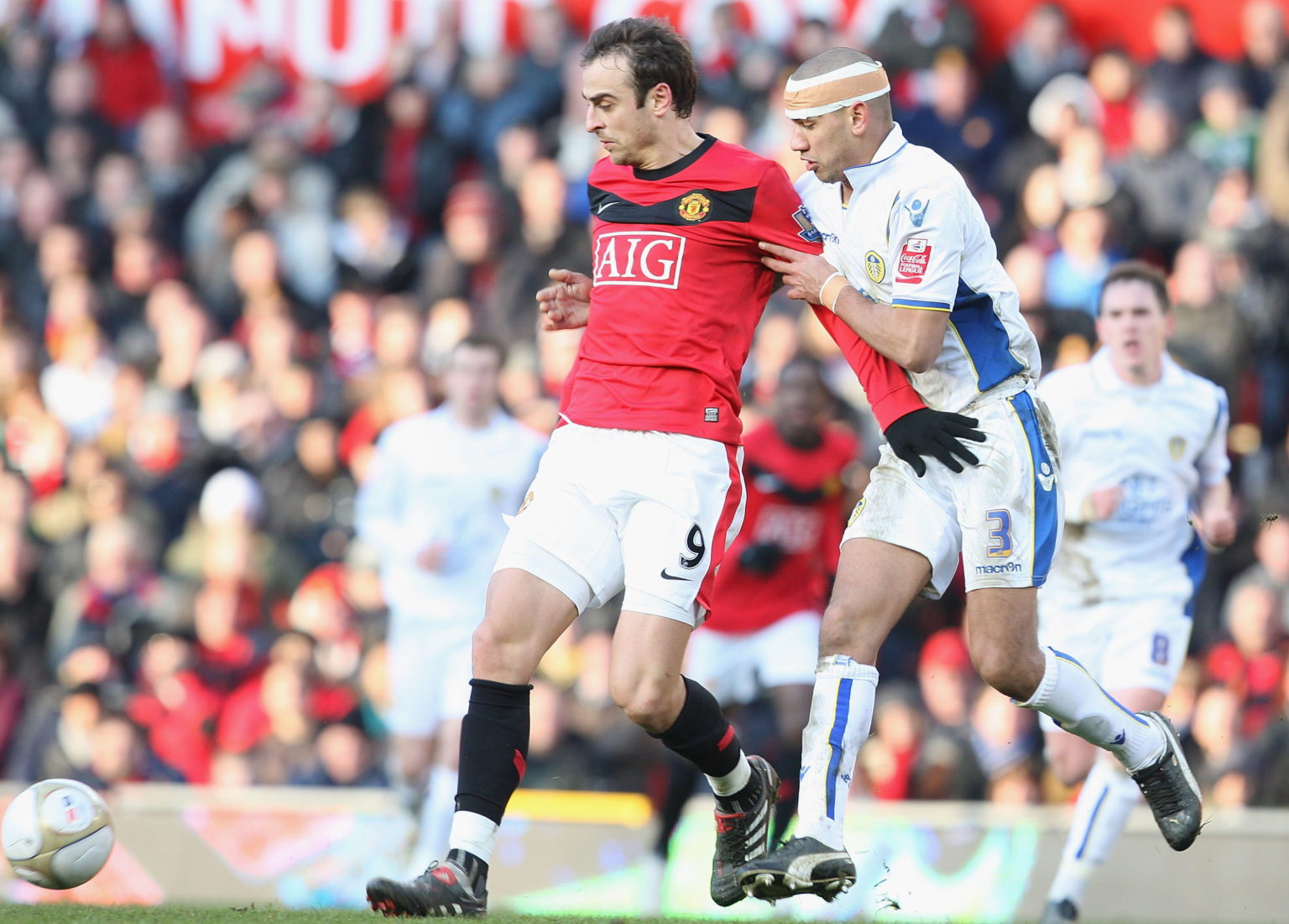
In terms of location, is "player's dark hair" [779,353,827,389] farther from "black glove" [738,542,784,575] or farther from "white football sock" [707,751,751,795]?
"white football sock" [707,751,751,795]

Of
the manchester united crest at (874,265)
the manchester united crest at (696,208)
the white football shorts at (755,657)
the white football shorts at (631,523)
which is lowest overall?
the white football shorts at (755,657)

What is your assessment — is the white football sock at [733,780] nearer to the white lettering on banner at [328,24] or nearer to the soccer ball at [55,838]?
the soccer ball at [55,838]

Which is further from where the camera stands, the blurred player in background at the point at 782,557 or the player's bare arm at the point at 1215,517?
the blurred player in background at the point at 782,557

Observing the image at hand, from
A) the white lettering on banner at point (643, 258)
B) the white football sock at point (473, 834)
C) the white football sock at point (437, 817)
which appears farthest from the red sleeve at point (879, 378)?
the white football sock at point (437, 817)

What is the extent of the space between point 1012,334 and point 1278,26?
658 centimetres

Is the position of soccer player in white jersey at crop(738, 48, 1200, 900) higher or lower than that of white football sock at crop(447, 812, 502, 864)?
higher

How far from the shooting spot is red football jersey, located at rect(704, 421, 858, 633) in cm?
869

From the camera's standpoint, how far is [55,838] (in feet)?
18.3

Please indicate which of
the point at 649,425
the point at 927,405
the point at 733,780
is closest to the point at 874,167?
the point at 927,405

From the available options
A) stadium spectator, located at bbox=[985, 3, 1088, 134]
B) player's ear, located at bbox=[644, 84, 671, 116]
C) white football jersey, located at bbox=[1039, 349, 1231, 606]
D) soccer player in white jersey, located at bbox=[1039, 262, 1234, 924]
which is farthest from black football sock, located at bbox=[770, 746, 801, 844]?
stadium spectator, located at bbox=[985, 3, 1088, 134]

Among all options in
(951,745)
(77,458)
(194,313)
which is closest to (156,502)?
(77,458)

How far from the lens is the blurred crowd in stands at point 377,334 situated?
380 inches

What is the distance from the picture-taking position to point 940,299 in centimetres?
513

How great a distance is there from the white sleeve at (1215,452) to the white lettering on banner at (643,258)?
3.19 meters
